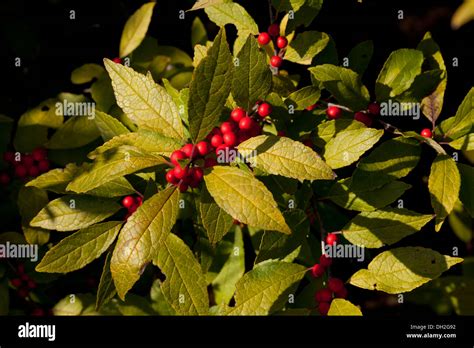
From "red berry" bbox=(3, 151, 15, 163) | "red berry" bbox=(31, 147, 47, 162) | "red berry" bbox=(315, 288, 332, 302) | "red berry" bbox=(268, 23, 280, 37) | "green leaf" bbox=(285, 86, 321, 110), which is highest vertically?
"red berry" bbox=(268, 23, 280, 37)

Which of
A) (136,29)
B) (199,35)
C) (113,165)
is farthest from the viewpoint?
(199,35)

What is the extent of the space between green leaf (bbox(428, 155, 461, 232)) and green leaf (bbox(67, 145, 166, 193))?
805mm

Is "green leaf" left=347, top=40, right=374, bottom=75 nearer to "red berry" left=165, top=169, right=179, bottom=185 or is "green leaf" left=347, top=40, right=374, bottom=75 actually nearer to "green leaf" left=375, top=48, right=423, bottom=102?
"green leaf" left=375, top=48, right=423, bottom=102

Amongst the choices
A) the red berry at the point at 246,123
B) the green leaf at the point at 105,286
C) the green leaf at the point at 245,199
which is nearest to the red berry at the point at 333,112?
the red berry at the point at 246,123

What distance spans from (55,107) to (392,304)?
2.07 meters

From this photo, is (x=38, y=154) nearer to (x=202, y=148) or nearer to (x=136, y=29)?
(x=136, y=29)

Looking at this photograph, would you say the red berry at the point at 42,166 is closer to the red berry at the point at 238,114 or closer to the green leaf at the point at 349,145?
the red berry at the point at 238,114

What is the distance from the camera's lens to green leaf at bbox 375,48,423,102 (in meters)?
1.88

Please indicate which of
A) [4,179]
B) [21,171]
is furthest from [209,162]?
[4,179]

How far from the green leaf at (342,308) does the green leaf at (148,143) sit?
2.24 feet

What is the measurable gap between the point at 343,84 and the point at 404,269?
616mm

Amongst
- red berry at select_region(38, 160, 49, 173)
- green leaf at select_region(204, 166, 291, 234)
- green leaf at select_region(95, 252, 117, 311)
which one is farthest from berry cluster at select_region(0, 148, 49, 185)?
green leaf at select_region(204, 166, 291, 234)

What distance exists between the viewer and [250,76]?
1578mm

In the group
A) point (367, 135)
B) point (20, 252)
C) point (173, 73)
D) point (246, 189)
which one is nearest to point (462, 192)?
point (367, 135)
